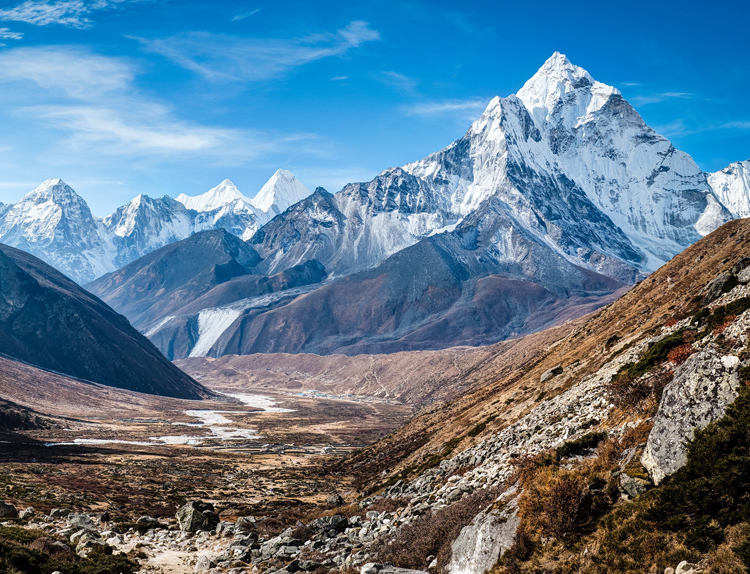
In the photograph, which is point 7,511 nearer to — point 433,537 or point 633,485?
point 433,537

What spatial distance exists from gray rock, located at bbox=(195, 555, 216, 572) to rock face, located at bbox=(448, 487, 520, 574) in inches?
563

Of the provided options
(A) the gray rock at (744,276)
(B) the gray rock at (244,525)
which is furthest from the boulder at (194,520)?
(A) the gray rock at (744,276)

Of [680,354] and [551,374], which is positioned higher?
[680,354]

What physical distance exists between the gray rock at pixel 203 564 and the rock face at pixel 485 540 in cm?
1429

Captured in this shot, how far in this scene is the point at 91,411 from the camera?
187250 mm

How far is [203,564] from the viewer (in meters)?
28.2

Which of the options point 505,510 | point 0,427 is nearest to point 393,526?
point 505,510

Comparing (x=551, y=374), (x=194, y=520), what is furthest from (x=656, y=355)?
(x=194, y=520)

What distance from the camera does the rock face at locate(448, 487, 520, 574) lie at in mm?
18203

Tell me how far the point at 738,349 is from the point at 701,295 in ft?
79.9

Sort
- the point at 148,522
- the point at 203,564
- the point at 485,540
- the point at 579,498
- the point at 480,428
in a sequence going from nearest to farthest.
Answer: the point at 579,498 < the point at 485,540 < the point at 203,564 < the point at 148,522 < the point at 480,428

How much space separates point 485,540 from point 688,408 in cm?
770

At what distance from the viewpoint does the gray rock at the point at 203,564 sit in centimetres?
2783

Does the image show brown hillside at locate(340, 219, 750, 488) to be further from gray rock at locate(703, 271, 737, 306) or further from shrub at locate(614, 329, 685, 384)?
shrub at locate(614, 329, 685, 384)
